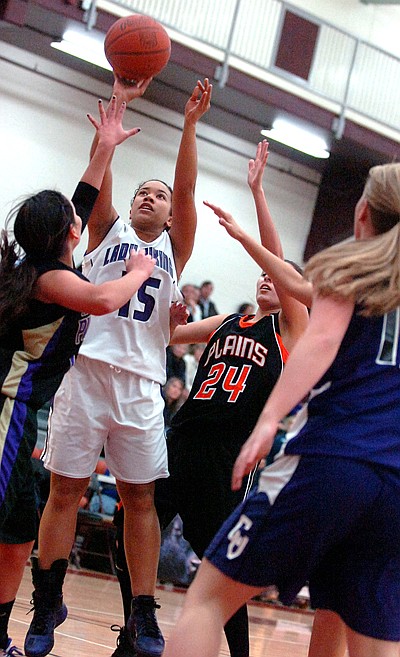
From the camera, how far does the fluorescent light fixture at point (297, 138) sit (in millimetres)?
14570

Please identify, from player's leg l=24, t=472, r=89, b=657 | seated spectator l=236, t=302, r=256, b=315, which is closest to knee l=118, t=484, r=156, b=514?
player's leg l=24, t=472, r=89, b=657

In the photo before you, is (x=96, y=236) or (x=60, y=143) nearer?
(x=96, y=236)

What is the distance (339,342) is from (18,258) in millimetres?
1641

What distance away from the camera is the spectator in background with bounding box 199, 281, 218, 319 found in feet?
45.1

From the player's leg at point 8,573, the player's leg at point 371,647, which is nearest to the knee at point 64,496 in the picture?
the player's leg at point 8,573

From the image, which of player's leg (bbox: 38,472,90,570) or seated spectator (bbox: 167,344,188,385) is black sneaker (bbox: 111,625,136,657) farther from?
seated spectator (bbox: 167,344,188,385)

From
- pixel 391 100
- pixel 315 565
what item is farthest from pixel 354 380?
pixel 391 100

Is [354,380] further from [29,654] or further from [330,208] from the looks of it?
[330,208]

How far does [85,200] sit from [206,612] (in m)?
2.19

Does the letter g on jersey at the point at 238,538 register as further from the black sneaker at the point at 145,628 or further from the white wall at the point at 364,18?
the white wall at the point at 364,18

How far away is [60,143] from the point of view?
13.7 m

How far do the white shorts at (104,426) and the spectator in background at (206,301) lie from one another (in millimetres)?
9254

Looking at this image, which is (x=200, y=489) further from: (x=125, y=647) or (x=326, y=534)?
(x=326, y=534)

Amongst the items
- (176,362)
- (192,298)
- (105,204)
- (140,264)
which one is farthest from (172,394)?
(140,264)
